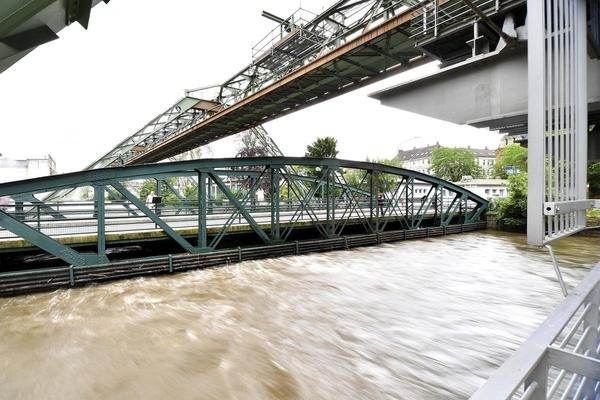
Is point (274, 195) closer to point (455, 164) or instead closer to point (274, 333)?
point (274, 333)

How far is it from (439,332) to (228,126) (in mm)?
21713

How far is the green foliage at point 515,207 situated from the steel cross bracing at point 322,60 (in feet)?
40.4

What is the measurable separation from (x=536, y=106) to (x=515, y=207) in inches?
816

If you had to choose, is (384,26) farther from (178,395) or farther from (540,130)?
(178,395)

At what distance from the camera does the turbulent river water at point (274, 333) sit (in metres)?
4.14

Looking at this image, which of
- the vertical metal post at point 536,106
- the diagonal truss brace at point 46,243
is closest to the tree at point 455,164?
the diagonal truss brace at point 46,243

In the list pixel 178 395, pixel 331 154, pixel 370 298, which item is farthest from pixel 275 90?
pixel 331 154

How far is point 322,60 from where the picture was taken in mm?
12828

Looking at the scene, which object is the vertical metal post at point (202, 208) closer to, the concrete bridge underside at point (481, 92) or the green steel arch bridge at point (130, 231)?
the green steel arch bridge at point (130, 231)

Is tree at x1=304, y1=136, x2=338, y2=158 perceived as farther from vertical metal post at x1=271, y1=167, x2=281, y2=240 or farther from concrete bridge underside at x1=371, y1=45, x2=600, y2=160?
concrete bridge underside at x1=371, y1=45, x2=600, y2=160

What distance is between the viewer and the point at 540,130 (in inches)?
100

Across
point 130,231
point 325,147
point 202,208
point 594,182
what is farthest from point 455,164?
point 130,231

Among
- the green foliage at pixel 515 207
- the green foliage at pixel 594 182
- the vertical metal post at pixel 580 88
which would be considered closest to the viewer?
the vertical metal post at pixel 580 88

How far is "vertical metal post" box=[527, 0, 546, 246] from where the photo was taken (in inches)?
98.3
